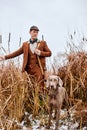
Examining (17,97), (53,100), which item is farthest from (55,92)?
(17,97)

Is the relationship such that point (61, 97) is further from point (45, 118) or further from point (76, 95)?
point (76, 95)

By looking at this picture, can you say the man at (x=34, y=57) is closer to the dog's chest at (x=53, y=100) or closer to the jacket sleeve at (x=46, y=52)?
the jacket sleeve at (x=46, y=52)

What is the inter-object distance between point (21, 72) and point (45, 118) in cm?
102

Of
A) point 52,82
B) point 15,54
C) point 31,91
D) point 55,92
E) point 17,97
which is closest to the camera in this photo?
Answer: point 52,82

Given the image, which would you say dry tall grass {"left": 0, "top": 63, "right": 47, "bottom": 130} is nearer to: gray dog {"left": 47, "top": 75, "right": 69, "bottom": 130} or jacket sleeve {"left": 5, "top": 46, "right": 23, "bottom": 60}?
jacket sleeve {"left": 5, "top": 46, "right": 23, "bottom": 60}

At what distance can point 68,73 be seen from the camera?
704 centimetres

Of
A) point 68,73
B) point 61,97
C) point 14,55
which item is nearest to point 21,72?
point 14,55

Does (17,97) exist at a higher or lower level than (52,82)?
lower

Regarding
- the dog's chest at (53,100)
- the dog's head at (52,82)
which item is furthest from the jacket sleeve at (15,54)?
the dog's head at (52,82)

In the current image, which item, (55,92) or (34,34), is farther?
(34,34)

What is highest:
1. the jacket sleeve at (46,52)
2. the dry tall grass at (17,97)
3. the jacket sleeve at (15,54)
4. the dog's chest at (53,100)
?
the jacket sleeve at (46,52)

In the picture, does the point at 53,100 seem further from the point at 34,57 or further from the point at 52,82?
the point at 34,57

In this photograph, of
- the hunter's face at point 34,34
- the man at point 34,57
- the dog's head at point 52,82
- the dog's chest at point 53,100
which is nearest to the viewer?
the dog's head at point 52,82

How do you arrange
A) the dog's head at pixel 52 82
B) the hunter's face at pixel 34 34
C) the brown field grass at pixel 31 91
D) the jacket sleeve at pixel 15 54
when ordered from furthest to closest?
1. the jacket sleeve at pixel 15 54
2. the hunter's face at pixel 34 34
3. the brown field grass at pixel 31 91
4. the dog's head at pixel 52 82
